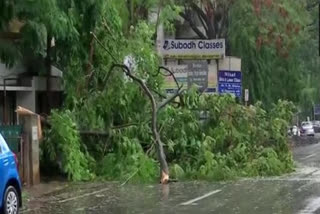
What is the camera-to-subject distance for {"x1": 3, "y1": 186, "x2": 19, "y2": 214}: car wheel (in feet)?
39.3

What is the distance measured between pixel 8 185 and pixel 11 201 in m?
0.29

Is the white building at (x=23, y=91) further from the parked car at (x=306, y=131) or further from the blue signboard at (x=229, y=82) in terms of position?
the parked car at (x=306, y=131)

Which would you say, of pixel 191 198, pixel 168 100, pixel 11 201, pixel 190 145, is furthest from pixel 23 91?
pixel 11 201

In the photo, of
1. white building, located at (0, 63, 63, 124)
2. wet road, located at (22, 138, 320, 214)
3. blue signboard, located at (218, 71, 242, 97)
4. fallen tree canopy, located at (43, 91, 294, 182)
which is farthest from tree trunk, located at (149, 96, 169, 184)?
blue signboard, located at (218, 71, 242, 97)

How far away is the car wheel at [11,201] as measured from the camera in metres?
12.0

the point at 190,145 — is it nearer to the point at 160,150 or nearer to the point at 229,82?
the point at 160,150

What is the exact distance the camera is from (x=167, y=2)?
31.0 metres

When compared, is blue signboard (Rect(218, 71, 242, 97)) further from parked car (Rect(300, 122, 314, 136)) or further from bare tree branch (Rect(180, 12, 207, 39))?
parked car (Rect(300, 122, 314, 136))

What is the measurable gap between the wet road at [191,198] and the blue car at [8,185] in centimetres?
161

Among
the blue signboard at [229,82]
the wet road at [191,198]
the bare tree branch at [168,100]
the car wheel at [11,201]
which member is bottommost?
the wet road at [191,198]

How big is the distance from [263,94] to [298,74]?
3.47 m

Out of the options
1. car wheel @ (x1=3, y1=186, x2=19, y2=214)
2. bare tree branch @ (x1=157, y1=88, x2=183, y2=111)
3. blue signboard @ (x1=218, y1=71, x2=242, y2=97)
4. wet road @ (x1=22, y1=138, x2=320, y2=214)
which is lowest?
wet road @ (x1=22, y1=138, x2=320, y2=214)

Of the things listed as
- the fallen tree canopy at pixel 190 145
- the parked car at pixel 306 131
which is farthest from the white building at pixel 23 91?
the parked car at pixel 306 131

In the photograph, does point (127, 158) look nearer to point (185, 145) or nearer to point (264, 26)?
point (185, 145)
